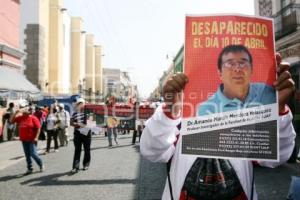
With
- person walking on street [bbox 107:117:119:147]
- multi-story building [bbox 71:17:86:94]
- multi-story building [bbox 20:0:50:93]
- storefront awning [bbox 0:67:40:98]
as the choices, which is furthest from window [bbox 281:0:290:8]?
multi-story building [bbox 71:17:86:94]

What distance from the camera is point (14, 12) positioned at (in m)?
25.6

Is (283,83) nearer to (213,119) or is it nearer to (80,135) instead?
(213,119)

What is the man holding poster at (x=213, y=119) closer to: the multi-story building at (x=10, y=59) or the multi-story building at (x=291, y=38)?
the multi-story building at (x=291, y=38)

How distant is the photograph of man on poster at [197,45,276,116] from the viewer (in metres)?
2.46

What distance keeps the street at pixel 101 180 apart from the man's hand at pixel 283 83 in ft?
16.8

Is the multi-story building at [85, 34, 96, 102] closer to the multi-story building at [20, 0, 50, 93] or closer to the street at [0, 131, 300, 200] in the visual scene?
the multi-story building at [20, 0, 50, 93]

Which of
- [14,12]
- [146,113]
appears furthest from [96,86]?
[146,113]

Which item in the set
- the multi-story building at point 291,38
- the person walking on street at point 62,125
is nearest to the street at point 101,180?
the person walking on street at point 62,125

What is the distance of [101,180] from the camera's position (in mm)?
9094

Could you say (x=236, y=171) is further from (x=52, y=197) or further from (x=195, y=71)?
(x=52, y=197)

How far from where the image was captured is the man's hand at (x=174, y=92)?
244cm

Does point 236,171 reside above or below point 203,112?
below

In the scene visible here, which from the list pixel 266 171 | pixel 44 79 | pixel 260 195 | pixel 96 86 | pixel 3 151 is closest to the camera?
pixel 260 195

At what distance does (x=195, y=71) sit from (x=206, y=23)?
0.28 metres
